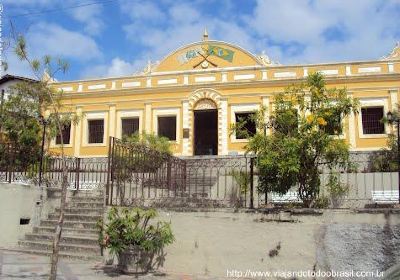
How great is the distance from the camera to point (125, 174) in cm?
1037

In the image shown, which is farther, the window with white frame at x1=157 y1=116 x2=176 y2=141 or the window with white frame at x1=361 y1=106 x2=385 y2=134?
the window with white frame at x1=157 y1=116 x2=176 y2=141

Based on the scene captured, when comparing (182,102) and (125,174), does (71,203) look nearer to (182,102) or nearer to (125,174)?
(125,174)

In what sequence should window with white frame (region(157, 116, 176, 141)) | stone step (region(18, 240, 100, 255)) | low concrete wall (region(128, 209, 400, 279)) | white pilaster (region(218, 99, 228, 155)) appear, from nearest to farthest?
low concrete wall (region(128, 209, 400, 279)) → stone step (region(18, 240, 100, 255)) → white pilaster (region(218, 99, 228, 155)) → window with white frame (region(157, 116, 176, 141))

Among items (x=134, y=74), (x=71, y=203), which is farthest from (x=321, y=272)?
(x=134, y=74)

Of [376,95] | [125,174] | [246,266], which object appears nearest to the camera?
[246,266]

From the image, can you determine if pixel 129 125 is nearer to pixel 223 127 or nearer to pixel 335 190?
pixel 223 127

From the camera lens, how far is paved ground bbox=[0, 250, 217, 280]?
8.41m

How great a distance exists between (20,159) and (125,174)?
5.15 meters

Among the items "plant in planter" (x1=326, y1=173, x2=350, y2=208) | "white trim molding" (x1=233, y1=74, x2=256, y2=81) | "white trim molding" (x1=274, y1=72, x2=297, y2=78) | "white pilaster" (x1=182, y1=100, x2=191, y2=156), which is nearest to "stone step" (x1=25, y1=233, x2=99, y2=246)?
"plant in planter" (x1=326, y1=173, x2=350, y2=208)

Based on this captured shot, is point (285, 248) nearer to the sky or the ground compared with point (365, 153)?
nearer to the ground

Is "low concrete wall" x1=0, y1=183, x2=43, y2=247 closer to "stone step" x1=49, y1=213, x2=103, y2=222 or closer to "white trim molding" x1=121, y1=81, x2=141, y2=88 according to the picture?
"stone step" x1=49, y1=213, x2=103, y2=222

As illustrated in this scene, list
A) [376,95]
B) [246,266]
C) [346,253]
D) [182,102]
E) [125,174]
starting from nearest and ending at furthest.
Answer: [346,253], [246,266], [125,174], [376,95], [182,102]

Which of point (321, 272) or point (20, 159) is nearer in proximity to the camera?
point (321, 272)

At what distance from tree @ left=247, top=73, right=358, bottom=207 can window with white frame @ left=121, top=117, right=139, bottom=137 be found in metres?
18.1
